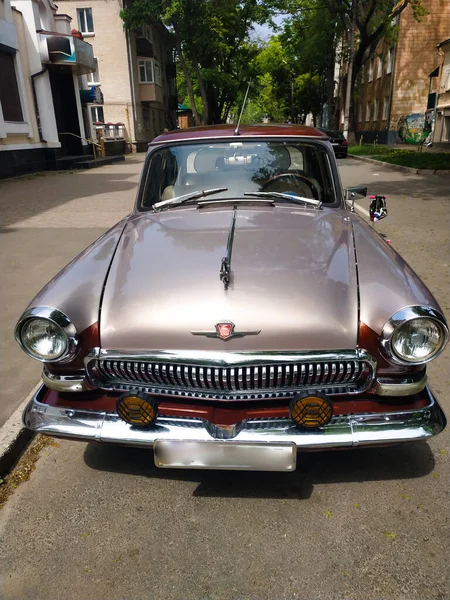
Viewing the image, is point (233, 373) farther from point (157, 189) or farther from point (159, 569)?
point (157, 189)

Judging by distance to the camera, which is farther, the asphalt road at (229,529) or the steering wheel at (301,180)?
the steering wheel at (301,180)

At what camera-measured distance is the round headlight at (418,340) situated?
6.78 feet

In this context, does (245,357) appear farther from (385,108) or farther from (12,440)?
(385,108)

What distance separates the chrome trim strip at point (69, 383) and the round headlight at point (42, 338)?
0.12 meters

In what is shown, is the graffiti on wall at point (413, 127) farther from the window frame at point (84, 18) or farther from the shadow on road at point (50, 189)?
the window frame at point (84, 18)

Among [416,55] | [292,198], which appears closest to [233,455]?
[292,198]

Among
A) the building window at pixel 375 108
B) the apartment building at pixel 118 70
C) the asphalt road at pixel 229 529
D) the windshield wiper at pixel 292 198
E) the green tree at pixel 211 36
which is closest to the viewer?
the asphalt road at pixel 229 529

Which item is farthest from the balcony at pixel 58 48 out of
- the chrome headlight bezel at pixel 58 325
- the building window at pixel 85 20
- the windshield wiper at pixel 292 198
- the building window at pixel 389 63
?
the building window at pixel 389 63

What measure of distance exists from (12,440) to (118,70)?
112 feet

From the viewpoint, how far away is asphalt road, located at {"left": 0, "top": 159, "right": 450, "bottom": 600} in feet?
6.38

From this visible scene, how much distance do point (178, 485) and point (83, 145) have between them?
23.4 metres

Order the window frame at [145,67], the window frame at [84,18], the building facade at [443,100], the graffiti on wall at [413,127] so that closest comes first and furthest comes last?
the building facade at [443,100]
the graffiti on wall at [413,127]
the window frame at [84,18]
the window frame at [145,67]

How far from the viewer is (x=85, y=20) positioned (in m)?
31.8

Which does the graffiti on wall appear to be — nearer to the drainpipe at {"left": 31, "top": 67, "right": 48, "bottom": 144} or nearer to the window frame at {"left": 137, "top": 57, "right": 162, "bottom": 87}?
the window frame at {"left": 137, "top": 57, "right": 162, "bottom": 87}
